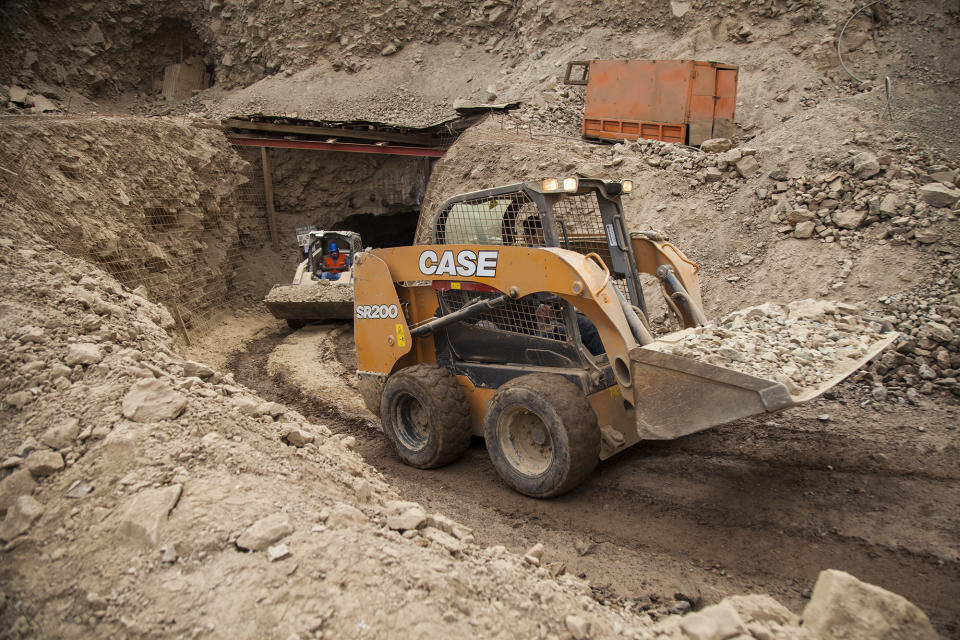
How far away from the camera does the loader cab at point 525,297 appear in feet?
14.9

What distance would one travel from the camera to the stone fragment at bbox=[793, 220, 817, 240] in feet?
24.9

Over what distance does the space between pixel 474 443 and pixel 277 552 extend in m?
3.10

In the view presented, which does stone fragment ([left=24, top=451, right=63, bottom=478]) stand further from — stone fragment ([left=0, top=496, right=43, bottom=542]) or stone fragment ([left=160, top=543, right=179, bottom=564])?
stone fragment ([left=160, top=543, right=179, bottom=564])

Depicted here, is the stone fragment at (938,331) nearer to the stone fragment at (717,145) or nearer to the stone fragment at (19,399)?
the stone fragment at (717,145)

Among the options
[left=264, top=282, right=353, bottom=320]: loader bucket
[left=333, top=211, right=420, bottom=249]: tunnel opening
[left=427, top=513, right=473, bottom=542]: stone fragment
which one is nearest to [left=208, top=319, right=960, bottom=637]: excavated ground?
[left=427, top=513, right=473, bottom=542]: stone fragment

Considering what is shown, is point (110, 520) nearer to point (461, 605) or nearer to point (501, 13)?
point (461, 605)

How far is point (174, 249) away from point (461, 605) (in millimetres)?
9908

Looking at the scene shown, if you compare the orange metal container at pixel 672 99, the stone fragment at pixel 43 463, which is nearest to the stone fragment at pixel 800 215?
the orange metal container at pixel 672 99

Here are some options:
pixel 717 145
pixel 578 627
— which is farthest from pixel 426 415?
pixel 717 145

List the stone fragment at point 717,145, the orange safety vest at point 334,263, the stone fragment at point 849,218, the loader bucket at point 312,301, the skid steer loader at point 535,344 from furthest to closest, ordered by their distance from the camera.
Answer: the orange safety vest at point 334,263 → the loader bucket at point 312,301 → the stone fragment at point 717,145 → the stone fragment at point 849,218 → the skid steer loader at point 535,344

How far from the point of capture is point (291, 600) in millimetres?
2371

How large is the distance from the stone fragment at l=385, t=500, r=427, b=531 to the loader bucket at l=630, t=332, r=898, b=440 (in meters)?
1.52

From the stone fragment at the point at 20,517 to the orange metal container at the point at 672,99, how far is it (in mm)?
10259

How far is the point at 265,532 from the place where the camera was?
2691 millimetres
